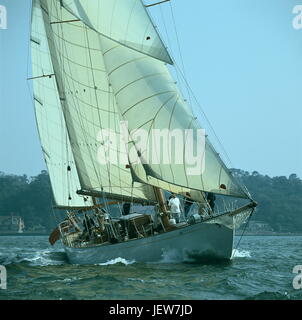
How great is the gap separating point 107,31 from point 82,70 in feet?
15.0

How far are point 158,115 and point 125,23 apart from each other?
355cm

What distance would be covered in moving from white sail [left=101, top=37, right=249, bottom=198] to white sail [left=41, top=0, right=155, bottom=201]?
287cm

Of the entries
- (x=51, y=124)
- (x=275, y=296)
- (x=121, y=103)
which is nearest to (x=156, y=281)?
(x=275, y=296)

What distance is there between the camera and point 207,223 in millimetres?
28250

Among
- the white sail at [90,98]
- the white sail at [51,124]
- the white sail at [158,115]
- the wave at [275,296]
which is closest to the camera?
the wave at [275,296]

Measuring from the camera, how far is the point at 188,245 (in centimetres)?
2858

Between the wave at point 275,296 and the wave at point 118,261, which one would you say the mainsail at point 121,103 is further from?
the wave at point 275,296

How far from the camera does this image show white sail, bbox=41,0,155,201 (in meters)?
32.5

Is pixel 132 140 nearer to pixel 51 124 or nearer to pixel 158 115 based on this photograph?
pixel 158 115

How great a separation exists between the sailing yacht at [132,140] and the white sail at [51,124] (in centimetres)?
409

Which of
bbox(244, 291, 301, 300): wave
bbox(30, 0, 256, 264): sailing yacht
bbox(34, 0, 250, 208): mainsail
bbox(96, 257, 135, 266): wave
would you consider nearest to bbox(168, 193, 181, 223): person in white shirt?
bbox(30, 0, 256, 264): sailing yacht

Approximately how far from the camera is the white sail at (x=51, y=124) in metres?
40.6

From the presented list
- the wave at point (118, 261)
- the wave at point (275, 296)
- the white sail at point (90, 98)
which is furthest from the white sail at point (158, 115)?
the wave at point (275, 296)

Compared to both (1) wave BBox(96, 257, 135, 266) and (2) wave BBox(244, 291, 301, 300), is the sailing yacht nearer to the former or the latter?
(1) wave BBox(96, 257, 135, 266)
